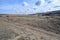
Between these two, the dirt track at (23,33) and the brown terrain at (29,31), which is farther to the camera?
the brown terrain at (29,31)

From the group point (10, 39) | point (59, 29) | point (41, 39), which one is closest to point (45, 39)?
point (41, 39)

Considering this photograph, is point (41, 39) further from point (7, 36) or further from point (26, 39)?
point (7, 36)

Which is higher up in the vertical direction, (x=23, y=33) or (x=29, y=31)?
(x=23, y=33)

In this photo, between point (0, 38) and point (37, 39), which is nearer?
point (0, 38)

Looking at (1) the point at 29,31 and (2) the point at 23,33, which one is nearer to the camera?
(2) the point at 23,33

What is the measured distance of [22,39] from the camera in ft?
80.0

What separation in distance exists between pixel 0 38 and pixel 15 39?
8.61 ft

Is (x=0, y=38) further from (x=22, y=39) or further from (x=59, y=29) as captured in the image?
(x=59, y=29)

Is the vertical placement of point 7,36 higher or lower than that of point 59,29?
higher

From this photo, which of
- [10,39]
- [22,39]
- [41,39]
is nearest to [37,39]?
[41,39]

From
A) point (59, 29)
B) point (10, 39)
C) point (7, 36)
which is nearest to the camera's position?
point (10, 39)

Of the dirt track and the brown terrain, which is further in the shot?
the brown terrain

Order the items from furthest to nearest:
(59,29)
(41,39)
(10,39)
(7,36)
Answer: (59,29) < (41,39) < (7,36) < (10,39)

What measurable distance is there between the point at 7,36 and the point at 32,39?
469cm
